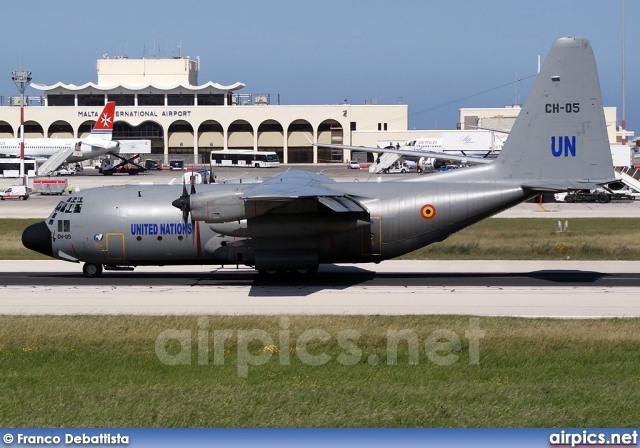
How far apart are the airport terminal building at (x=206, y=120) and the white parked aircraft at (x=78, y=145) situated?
1728cm

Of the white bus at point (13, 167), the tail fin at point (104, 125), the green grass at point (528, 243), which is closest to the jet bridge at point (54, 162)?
the white bus at point (13, 167)

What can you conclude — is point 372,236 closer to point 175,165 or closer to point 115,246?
point 115,246

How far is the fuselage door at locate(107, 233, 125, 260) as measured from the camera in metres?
30.2

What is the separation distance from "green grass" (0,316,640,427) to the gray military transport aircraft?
685 cm

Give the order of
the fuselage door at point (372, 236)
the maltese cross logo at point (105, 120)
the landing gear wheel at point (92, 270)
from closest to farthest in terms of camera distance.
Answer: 1. the fuselage door at point (372, 236)
2. the landing gear wheel at point (92, 270)
3. the maltese cross logo at point (105, 120)

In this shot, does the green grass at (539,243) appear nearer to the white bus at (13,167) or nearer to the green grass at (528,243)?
the green grass at (528,243)

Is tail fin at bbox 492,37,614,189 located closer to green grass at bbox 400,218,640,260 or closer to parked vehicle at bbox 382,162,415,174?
green grass at bbox 400,218,640,260

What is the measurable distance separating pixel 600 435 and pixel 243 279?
69.2 ft

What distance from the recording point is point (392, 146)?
120 m

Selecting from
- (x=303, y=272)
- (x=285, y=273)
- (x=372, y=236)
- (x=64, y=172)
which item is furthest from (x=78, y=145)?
(x=372, y=236)

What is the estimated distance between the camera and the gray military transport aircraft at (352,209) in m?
28.4

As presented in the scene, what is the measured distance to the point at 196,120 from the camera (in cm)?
13675

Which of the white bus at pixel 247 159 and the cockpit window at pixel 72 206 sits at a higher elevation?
the white bus at pixel 247 159

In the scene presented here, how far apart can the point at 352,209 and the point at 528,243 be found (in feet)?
54.6
